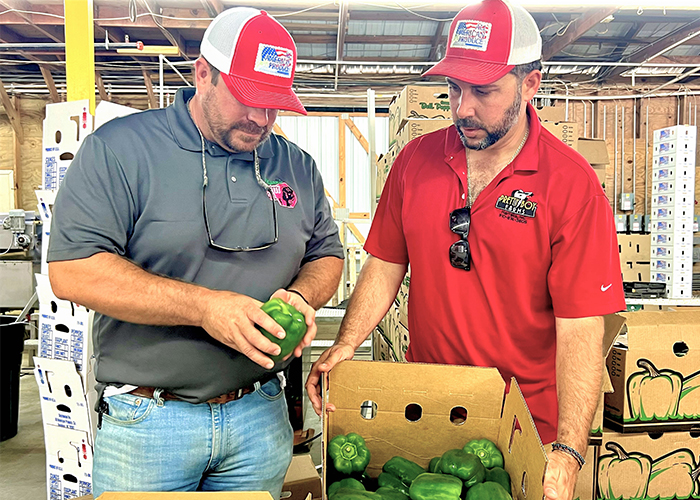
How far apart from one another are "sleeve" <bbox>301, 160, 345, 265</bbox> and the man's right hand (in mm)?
482

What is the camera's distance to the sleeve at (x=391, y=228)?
6.06ft

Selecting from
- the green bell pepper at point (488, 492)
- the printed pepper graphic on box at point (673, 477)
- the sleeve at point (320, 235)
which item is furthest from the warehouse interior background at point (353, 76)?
the green bell pepper at point (488, 492)

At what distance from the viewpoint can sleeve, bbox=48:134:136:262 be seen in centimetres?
132

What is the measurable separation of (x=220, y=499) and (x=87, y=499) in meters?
1.79

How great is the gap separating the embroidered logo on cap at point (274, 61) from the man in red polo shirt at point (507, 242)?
45cm

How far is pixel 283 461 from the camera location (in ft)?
Answer: 5.32

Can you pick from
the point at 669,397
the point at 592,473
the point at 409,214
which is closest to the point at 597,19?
the point at 669,397

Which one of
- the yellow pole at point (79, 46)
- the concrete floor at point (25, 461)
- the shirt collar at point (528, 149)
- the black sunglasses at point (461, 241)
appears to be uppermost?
the yellow pole at point (79, 46)

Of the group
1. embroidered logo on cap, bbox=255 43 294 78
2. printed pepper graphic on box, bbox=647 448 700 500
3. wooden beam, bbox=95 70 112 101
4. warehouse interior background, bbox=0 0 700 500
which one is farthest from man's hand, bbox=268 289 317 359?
wooden beam, bbox=95 70 112 101

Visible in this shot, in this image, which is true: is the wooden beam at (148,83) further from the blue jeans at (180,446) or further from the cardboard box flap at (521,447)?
the cardboard box flap at (521,447)

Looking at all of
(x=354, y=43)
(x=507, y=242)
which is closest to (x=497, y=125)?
(x=507, y=242)

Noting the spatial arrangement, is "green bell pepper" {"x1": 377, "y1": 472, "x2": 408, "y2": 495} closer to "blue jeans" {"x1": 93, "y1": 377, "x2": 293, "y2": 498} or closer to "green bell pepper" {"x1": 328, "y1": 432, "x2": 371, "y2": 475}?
"green bell pepper" {"x1": 328, "y1": 432, "x2": 371, "y2": 475}

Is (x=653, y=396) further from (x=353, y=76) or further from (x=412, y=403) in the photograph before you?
(x=353, y=76)

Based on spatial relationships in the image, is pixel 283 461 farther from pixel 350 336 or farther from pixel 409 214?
pixel 409 214
